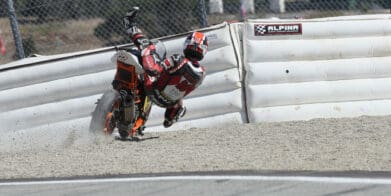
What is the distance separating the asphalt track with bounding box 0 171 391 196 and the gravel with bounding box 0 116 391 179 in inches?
11.0

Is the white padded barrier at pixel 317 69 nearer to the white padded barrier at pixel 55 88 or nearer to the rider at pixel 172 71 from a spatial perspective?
the white padded barrier at pixel 55 88

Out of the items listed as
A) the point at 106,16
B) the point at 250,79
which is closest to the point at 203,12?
the point at 250,79

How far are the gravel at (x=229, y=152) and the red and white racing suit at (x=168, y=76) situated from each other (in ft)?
1.54

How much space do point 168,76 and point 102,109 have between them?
0.88 meters

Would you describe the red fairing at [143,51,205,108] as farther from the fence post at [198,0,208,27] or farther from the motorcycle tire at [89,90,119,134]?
the fence post at [198,0,208,27]

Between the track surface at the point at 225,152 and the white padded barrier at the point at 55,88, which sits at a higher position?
the white padded barrier at the point at 55,88

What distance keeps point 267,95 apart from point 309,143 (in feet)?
7.04

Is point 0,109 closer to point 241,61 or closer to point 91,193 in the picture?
point 241,61

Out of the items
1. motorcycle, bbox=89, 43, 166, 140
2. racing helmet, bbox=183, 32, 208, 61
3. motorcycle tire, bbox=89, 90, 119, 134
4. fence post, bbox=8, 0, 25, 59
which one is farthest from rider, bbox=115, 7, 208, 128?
fence post, bbox=8, 0, 25, 59

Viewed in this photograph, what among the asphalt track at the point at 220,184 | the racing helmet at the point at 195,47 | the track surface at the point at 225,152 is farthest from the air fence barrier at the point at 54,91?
the asphalt track at the point at 220,184

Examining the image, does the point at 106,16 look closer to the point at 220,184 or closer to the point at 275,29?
the point at 275,29

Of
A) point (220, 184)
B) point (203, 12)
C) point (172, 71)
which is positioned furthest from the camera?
point (203, 12)

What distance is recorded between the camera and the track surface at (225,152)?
6.79 metres

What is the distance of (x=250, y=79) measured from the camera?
9.88 meters
